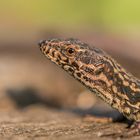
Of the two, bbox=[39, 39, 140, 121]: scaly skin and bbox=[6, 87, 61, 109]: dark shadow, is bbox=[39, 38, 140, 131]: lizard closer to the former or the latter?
bbox=[39, 39, 140, 121]: scaly skin

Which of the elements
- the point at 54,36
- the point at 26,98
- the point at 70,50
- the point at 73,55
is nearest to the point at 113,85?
the point at 73,55

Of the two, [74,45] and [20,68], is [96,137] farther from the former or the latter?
[20,68]

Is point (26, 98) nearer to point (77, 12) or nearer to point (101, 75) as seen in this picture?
point (101, 75)

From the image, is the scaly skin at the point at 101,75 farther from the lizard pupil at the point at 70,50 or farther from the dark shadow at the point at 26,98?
the dark shadow at the point at 26,98

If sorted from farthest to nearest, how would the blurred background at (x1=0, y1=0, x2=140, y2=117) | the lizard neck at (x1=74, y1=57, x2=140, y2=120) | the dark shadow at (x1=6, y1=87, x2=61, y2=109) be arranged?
the blurred background at (x1=0, y1=0, x2=140, y2=117)
the dark shadow at (x1=6, y1=87, x2=61, y2=109)
the lizard neck at (x1=74, y1=57, x2=140, y2=120)

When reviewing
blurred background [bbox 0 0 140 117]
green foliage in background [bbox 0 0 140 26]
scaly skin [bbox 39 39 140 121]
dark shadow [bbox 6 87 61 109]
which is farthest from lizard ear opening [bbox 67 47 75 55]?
green foliage in background [bbox 0 0 140 26]

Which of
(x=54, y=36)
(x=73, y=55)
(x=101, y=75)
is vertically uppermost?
(x=54, y=36)

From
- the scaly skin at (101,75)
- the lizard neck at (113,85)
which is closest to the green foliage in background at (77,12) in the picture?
the scaly skin at (101,75)

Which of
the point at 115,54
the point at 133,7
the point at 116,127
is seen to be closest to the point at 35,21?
the point at 133,7
